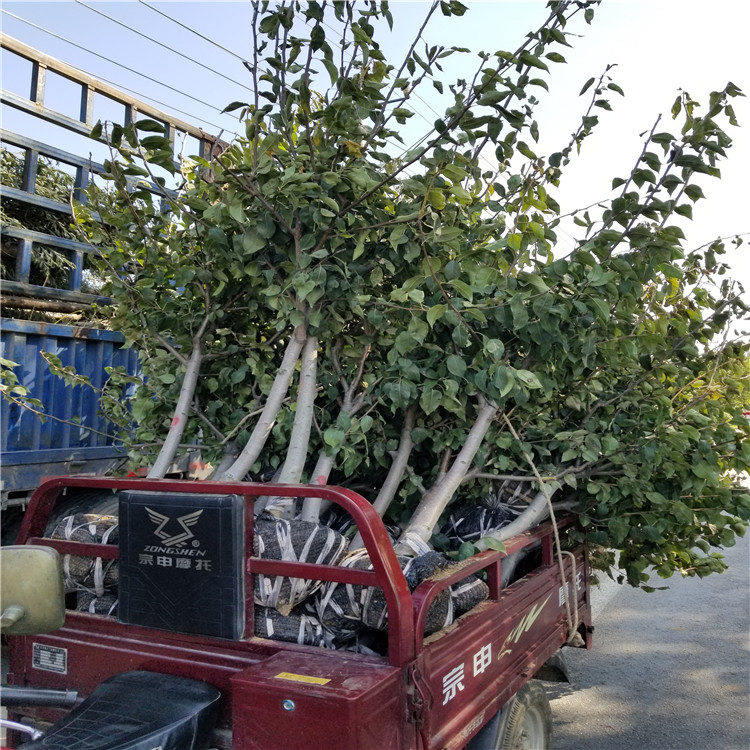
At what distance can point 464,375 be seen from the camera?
2.88m

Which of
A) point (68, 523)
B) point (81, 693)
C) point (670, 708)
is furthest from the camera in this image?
point (670, 708)

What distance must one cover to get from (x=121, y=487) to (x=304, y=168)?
140cm

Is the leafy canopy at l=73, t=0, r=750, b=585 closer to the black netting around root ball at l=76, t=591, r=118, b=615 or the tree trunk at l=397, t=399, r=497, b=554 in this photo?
the tree trunk at l=397, t=399, r=497, b=554

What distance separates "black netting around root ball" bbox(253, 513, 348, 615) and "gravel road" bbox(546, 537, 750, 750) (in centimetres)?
246

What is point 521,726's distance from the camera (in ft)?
9.18

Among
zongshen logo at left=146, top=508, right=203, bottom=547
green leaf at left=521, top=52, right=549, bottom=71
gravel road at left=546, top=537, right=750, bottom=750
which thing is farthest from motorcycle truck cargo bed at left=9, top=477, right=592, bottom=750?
gravel road at left=546, top=537, right=750, bottom=750

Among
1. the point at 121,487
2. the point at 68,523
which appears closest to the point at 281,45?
the point at 121,487

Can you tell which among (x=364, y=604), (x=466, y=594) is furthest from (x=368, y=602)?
(x=466, y=594)

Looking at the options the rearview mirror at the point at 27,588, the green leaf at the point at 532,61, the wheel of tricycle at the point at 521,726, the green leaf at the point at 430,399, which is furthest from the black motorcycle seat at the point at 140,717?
the green leaf at the point at 532,61

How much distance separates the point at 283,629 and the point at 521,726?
1.13m

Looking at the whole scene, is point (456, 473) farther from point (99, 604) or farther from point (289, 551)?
point (99, 604)

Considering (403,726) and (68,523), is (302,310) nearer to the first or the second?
(68,523)

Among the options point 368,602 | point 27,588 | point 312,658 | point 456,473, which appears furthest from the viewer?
point 456,473

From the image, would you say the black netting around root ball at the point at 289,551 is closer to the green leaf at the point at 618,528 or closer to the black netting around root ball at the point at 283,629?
the black netting around root ball at the point at 283,629
